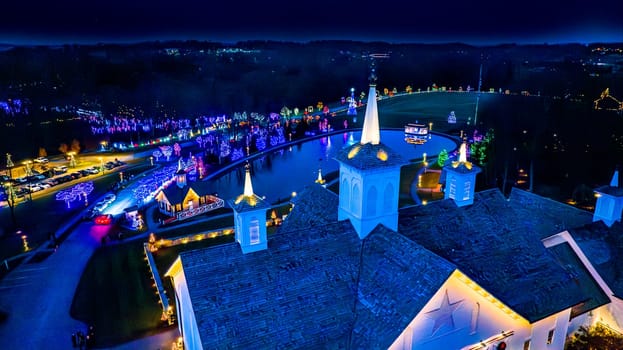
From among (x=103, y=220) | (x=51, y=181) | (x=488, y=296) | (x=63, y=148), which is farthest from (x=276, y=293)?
(x=63, y=148)

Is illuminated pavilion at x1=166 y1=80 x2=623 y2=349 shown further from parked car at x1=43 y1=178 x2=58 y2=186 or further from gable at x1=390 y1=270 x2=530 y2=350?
parked car at x1=43 y1=178 x2=58 y2=186

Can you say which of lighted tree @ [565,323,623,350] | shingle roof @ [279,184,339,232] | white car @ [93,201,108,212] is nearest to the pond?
white car @ [93,201,108,212]

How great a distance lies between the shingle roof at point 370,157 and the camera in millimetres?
17922

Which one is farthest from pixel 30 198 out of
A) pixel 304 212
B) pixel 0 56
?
pixel 0 56

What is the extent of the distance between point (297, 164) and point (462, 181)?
50.6 m

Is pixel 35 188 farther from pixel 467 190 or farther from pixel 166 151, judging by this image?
pixel 467 190

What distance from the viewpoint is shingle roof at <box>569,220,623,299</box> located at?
21547mm

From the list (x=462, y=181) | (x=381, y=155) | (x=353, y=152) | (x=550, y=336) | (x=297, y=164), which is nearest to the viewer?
(x=381, y=155)

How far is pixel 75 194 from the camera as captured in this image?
45.7 m

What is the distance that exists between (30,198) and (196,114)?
5845 cm

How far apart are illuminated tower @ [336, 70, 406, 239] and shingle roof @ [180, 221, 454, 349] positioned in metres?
1.17

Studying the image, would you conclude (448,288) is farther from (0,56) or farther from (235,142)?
(0,56)

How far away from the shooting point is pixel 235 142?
8069 cm

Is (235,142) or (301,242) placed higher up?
(301,242)
